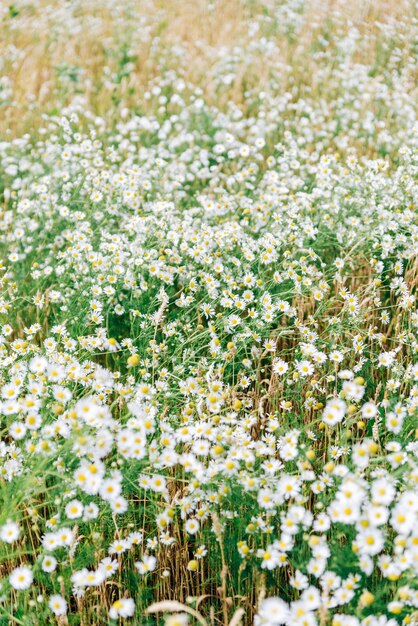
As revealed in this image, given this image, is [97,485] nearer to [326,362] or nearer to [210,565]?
[210,565]

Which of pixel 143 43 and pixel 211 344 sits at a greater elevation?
pixel 143 43

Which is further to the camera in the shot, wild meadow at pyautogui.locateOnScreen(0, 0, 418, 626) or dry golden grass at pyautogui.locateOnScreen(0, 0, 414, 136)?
dry golden grass at pyautogui.locateOnScreen(0, 0, 414, 136)

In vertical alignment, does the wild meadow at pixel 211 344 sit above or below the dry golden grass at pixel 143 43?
below

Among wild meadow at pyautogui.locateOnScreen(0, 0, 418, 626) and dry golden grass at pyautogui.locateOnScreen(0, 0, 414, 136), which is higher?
dry golden grass at pyautogui.locateOnScreen(0, 0, 414, 136)

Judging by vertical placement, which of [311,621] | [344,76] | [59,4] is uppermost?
[59,4]

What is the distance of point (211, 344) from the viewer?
9.08ft

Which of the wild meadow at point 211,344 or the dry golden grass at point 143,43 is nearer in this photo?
the wild meadow at point 211,344

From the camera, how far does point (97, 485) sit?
6.59 ft

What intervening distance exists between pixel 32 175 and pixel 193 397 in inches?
110

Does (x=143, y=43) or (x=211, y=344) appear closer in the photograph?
(x=211, y=344)

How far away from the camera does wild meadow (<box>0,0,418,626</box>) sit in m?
2.11

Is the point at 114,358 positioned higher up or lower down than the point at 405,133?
lower down

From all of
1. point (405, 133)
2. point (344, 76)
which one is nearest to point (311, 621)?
point (405, 133)

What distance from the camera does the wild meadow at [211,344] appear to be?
2107 mm
